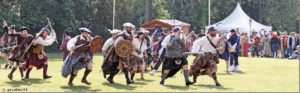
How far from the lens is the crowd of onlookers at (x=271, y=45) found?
31547mm

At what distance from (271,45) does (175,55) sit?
1855 centimetres

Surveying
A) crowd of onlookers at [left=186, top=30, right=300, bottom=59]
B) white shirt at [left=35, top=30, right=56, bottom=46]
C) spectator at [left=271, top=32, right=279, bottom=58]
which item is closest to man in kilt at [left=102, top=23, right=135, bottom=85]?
white shirt at [left=35, top=30, right=56, bottom=46]

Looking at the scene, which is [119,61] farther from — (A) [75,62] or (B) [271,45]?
(B) [271,45]

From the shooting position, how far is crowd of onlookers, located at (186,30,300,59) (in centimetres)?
3155

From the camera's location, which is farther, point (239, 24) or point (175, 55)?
point (239, 24)

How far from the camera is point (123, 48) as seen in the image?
14898mm

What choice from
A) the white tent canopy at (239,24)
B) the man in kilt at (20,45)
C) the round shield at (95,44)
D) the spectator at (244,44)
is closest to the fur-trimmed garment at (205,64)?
the round shield at (95,44)

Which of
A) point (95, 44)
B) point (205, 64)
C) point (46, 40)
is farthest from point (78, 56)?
point (205, 64)

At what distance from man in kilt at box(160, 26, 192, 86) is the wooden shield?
34.0 inches

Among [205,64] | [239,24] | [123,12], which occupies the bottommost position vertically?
[205,64]

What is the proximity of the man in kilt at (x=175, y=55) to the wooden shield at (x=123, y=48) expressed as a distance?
864 mm

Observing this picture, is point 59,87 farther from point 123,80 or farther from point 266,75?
point 266,75

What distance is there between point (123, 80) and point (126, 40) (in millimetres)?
1882

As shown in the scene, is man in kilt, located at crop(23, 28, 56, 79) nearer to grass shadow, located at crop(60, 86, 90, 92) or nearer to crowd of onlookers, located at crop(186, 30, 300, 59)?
grass shadow, located at crop(60, 86, 90, 92)
